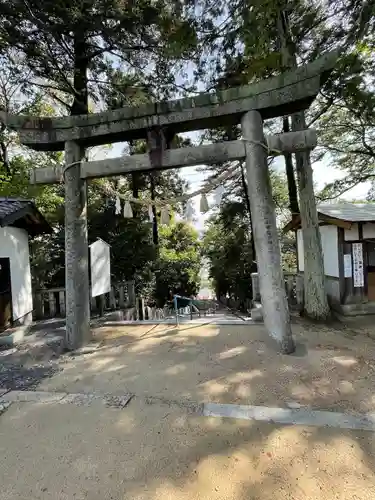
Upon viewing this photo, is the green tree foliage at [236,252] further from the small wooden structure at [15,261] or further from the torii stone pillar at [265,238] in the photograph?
the torii stone pillar at [265,238]

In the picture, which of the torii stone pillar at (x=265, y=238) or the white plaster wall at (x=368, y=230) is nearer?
the torii stone pillar at (x=265, y=238)

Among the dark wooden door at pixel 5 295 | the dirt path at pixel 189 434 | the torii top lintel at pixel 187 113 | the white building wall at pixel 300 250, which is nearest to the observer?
the dirt path at pixel 189 434

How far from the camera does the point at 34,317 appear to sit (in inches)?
291

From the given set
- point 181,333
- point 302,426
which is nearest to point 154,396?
point 302,426

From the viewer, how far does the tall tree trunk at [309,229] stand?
680 centimetres

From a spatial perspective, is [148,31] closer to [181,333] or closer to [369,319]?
[181,333]

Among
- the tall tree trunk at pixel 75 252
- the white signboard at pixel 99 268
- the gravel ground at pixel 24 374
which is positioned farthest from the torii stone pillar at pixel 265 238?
the white signboard at pixel 99 268

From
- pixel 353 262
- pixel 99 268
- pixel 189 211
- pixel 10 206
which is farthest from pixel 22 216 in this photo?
A: pixel 353 262

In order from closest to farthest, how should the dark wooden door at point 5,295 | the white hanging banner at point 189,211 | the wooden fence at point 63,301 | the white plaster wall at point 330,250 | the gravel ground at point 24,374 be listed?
the gravel ground at point 24,374 → the white hanging banner at point 189,211 → the dark wooden door at point 5,295 → the wooden fence at point 63,301 → the white plaster wall at point 330,250

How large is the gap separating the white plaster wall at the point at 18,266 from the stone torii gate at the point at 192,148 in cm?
212

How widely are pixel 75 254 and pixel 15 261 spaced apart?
8.64ft

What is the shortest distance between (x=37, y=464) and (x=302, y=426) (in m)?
2.36

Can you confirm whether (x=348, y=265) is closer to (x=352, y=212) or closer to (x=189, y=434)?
(x=352, y=212)

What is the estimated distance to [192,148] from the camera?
4.80m
